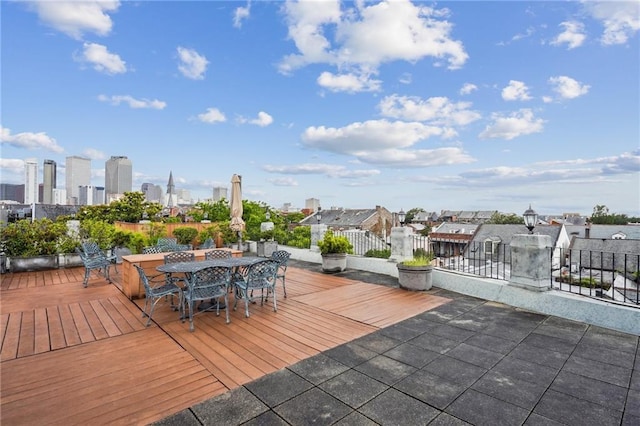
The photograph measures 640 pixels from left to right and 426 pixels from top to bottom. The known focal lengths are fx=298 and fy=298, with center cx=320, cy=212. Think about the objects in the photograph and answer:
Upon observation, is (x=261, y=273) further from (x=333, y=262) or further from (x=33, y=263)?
(x=33, y=263)

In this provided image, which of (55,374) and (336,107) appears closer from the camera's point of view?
(55,374)

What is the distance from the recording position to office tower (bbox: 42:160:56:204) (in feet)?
89.5

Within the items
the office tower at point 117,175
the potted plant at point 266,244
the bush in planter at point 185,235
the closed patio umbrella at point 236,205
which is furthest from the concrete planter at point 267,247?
the office tower at point 117,175

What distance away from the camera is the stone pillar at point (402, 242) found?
649cm

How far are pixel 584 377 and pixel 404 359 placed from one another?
60.8 inches

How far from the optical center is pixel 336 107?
1417 cm

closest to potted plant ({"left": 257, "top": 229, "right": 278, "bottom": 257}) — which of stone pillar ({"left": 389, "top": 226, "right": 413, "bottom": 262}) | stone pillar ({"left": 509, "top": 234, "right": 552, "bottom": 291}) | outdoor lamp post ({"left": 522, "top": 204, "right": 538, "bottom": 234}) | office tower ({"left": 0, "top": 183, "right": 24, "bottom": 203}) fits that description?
stone pillar ({"left": 389, "top": 226, "right": 413, "bottom": 262})

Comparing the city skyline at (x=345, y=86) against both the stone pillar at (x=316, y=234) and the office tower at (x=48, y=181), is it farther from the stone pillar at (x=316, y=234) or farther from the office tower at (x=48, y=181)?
the office tower at (x=48, y=181)

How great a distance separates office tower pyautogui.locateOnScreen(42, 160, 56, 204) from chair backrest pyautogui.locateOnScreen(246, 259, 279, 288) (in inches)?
1269

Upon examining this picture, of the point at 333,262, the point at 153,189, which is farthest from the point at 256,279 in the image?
the point at 153,189

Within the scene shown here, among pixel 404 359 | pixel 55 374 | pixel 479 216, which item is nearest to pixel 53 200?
pixel 55 374

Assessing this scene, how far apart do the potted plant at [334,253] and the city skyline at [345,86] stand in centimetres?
188

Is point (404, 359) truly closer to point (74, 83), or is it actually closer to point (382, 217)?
point (74, 83)

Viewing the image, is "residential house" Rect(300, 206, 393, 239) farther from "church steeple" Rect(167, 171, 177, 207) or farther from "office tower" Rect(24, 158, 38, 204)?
"office tower" Rect(24, 158, 38, 204)
